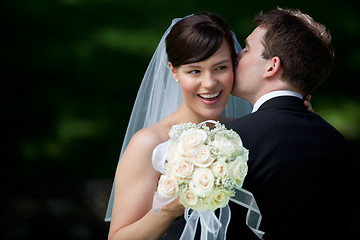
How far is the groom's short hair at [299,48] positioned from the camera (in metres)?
2.88

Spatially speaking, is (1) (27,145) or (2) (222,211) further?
(1) (27,145)

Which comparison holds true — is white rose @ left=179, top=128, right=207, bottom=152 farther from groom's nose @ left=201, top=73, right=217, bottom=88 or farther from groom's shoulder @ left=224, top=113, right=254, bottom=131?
groom's nose @ left=201, top=73, right=217, bottom=88

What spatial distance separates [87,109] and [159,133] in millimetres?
2781

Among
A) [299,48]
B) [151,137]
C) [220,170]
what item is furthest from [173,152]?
[299,48]

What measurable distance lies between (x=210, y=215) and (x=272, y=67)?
3.34ft

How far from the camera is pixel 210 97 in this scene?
3.26 m

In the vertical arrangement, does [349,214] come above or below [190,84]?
below

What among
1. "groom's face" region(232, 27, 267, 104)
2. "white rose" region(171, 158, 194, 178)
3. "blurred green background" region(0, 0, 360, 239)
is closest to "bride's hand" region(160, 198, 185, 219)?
"white rose" region(171, 158, 194, 178)

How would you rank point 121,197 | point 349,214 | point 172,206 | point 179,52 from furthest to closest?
point 179,52, point 121,197, point 349,214, point 172,206

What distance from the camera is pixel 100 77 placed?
5.82 metres

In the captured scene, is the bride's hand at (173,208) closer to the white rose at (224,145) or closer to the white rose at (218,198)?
the white rose at (218,198)

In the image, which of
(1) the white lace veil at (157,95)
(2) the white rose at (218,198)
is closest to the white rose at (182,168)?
(2) the white rose at (218,198)

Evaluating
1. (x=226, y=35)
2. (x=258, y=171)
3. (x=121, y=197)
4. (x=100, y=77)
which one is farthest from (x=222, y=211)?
(x=100, y=77)

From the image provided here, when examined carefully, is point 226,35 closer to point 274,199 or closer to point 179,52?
point 179,52
